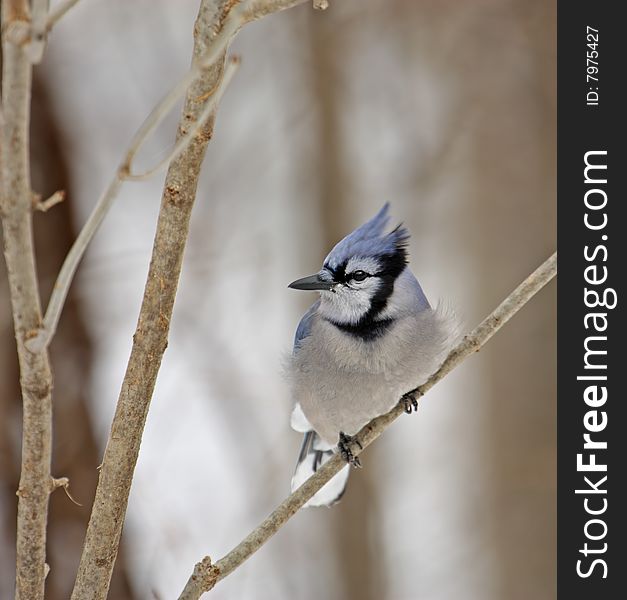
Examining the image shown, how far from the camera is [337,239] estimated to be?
361 centimetres

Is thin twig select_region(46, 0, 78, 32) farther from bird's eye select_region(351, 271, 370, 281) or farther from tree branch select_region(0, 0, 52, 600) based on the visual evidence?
bird's eye select_region(351, 271, 370, 281)

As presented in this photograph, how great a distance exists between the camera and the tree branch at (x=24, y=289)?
2.56 ft

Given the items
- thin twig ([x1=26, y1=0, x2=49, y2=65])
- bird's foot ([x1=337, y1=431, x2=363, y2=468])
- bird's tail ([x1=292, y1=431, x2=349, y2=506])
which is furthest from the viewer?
bird's tail ([x1=292, y1=431, x2=349, y2=506])

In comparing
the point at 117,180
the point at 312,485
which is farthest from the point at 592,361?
the point at 117,180

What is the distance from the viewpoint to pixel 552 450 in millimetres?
3566

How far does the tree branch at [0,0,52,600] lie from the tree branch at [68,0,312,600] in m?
0.08

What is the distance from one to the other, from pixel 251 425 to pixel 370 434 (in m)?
1.85

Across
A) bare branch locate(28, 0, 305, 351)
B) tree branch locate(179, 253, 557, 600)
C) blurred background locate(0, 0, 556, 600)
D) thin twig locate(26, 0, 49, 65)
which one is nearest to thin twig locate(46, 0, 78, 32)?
thin twig locate(26, 0, 49, 65)

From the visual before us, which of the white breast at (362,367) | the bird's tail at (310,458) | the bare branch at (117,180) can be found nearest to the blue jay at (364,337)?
the white breast at (362,367)

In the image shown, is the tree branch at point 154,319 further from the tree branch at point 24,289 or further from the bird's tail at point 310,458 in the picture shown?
the bird's tail at point 310,458

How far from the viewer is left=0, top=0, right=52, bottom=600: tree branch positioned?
0.78m

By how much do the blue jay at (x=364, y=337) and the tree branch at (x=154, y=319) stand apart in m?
0.97

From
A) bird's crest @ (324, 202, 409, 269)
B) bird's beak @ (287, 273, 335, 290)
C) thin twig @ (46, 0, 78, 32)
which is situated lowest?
thin twig @ (46, 0, 78, 32)

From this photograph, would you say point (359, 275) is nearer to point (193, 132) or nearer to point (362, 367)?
point (362, 367)
